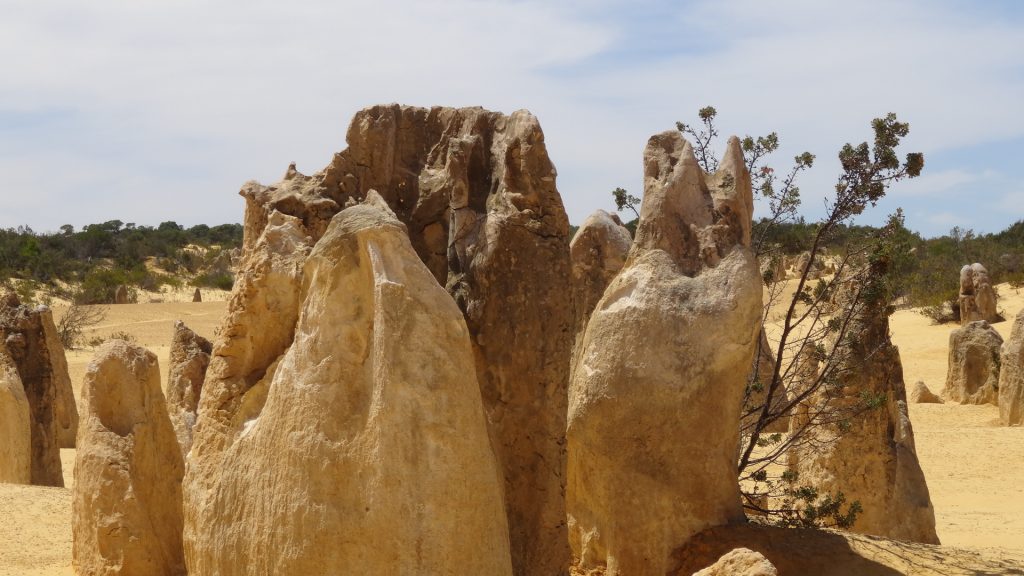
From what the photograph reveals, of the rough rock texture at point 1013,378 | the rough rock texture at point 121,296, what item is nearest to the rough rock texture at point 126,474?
the rough rock texture at point 1013,378

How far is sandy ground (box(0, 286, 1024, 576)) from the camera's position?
8562 millimetres

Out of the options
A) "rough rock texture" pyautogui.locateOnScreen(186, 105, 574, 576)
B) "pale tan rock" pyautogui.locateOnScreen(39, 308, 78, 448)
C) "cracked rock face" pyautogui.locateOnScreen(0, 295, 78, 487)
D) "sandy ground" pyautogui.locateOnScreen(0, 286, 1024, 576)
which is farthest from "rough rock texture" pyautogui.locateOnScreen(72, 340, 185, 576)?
"pale tan rock" pyautogui.locateOnScreen(39, 308, 78, 448)

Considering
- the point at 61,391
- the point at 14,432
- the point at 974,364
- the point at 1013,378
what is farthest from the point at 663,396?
the point at 974,364

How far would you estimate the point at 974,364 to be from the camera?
62.1 ft

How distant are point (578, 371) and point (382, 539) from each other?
3.00 metres

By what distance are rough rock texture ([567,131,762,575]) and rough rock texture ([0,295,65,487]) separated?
602 cm

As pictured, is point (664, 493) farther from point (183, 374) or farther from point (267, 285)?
point (183, 374)

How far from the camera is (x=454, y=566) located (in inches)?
185

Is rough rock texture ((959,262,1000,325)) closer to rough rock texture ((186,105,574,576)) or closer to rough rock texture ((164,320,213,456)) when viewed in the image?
rough rock texture ((164,320,213,456))

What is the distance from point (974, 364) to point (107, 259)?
3771cm

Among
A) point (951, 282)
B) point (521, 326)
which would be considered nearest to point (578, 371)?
point (521, 326)

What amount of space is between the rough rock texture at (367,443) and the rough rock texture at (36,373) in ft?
23.2

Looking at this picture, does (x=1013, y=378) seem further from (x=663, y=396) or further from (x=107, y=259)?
(x=107, y=259)

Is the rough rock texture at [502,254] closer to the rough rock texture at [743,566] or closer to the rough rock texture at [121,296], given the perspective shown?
the rough rock texture at [743,566]
